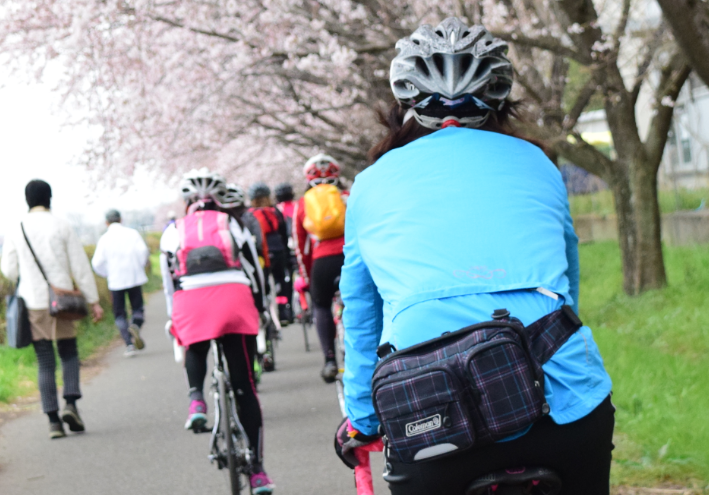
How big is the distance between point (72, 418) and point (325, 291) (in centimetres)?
227

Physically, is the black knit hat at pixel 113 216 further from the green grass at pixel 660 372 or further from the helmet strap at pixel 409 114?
the helmet strap at pixel 409 114

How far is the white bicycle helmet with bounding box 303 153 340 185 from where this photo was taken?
7.30 metres

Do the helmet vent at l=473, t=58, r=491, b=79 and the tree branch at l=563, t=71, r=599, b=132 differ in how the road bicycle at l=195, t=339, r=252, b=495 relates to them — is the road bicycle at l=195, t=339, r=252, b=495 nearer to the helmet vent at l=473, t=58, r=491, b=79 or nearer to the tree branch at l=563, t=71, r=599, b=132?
the helmet vent at l=473, t=58, r=491, b=79

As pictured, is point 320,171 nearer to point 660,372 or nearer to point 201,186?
point 201,186

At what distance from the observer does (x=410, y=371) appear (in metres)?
1.91

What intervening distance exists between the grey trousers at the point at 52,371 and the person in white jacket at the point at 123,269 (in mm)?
4875

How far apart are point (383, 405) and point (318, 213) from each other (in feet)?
16.8

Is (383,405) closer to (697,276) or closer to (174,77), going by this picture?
(697,276)

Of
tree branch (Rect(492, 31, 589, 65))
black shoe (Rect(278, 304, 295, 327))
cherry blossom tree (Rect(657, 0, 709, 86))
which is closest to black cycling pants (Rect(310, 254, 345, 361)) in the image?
tree branch (Rect(492, 31, 589, 65))

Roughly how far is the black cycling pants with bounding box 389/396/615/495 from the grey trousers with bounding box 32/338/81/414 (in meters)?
5.77

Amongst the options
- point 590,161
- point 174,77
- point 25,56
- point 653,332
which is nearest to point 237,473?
point 653,332

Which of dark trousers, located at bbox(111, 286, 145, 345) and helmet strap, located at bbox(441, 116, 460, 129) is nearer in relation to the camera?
helmet strap, located at bbox(441, 116, 460, 129)

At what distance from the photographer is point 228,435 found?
4.64 meters

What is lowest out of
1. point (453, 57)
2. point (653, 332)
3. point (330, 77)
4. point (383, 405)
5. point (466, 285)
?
point (653, 332)
